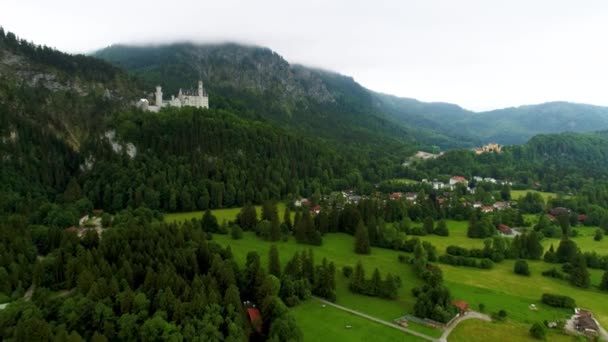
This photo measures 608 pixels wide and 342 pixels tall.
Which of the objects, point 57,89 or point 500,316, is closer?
point 500,316

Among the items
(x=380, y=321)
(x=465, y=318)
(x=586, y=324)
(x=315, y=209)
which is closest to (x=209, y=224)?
(x=315, y=209)

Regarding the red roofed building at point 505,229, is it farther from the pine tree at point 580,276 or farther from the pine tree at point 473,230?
the pine tree at point 580,276

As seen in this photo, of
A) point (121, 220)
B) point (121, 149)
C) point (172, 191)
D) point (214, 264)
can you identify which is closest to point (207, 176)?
point (172, 191)

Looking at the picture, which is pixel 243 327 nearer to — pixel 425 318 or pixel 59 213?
pixel 425 318

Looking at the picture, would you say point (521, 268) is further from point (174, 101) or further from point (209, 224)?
point (174, 101)

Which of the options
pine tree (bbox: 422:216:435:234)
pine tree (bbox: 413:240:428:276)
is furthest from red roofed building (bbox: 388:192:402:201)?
pine tree (bbox: 413:240:428:276)

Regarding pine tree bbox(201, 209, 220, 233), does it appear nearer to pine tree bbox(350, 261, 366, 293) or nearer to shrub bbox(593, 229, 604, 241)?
pine tree bbox(350, 261, 366, 293)
